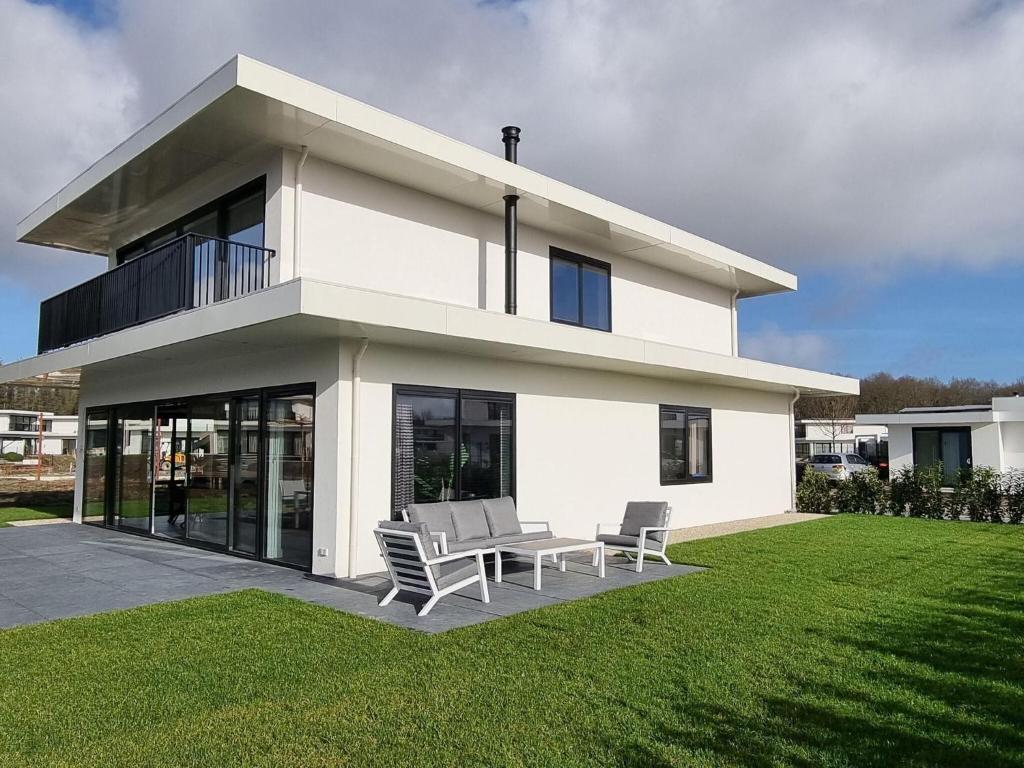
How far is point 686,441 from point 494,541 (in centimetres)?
719

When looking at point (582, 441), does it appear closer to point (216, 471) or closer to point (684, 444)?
point (684, 444)

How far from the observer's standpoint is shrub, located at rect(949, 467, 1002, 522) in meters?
16.1

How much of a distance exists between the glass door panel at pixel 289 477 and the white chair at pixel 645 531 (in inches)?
153

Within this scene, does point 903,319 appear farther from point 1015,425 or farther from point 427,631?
point 427,631

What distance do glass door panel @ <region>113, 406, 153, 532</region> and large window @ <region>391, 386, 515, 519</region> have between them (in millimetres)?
5737

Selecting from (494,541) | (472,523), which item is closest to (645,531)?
(494,541)

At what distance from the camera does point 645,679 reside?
5.07m

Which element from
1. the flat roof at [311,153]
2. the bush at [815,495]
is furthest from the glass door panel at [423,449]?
the bush at [815,495]

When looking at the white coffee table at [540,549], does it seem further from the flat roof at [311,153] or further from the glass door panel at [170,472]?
the glass door panel at [170,472]

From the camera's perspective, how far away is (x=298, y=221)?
Answer: 9.56 m

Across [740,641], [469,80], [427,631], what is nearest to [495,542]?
[427,631]

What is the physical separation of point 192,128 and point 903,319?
41.1 metres

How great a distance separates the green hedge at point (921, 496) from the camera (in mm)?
16094

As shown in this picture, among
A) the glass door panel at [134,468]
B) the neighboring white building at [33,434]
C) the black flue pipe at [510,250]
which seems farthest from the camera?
the neighboring white building at [33,434]
